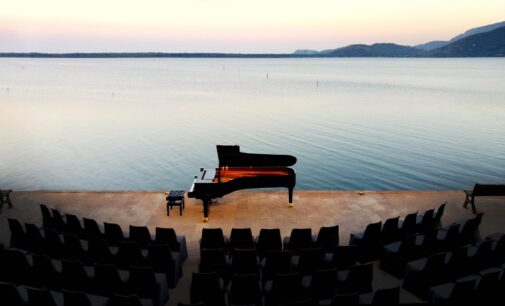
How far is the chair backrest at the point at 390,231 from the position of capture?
29.8 feet

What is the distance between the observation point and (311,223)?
11.5 metres

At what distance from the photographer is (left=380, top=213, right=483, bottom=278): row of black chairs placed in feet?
27.4

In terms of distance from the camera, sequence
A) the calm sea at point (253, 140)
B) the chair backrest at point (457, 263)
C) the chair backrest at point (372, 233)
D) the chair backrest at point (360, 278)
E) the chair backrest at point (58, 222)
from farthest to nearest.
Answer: the calm sea at point (253, 140), the chair backrest at point (58, 222), the chair backrest at point (372, 233), the chair backrest at point (457, 263), the chair backrest at point (360, 278)

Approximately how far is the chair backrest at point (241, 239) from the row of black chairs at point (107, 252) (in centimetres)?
112

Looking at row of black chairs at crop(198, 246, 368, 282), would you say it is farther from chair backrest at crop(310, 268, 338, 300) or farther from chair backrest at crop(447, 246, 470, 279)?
chair backrest at crop(447, 246, 470, 279)

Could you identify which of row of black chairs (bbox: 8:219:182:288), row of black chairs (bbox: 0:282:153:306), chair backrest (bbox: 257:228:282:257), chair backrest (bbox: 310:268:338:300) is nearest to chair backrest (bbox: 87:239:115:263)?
row of black chairs (bbox: 8:219:182:288)

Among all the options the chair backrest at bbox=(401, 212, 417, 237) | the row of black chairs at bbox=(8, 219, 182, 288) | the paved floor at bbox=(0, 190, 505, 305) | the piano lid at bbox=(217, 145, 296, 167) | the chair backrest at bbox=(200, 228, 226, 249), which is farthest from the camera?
the piano lid at bbox=(217, 145, 296, 167)

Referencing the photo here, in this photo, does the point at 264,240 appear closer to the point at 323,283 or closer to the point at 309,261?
the point at 309,261

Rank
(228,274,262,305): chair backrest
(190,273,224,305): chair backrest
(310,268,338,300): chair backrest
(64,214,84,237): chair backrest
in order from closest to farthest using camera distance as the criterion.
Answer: (190,273,224,305): chair backrest → (228,274,262,305): chair backrest → (310,268,338,300): chair backrest → (64,214,84,237): chair backrest

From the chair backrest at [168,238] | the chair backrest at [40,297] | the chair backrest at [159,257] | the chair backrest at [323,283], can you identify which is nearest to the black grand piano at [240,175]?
the chair backrest at [168,238]

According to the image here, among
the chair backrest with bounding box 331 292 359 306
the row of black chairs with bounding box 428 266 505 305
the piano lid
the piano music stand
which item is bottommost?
the piano music stand

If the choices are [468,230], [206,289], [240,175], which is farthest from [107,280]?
[468,230]

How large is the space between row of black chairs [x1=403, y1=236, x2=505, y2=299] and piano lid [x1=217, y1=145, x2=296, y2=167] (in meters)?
5.78

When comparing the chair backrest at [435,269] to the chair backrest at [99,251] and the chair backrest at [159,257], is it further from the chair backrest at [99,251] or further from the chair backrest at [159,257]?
the chair backrest at [99,251]
